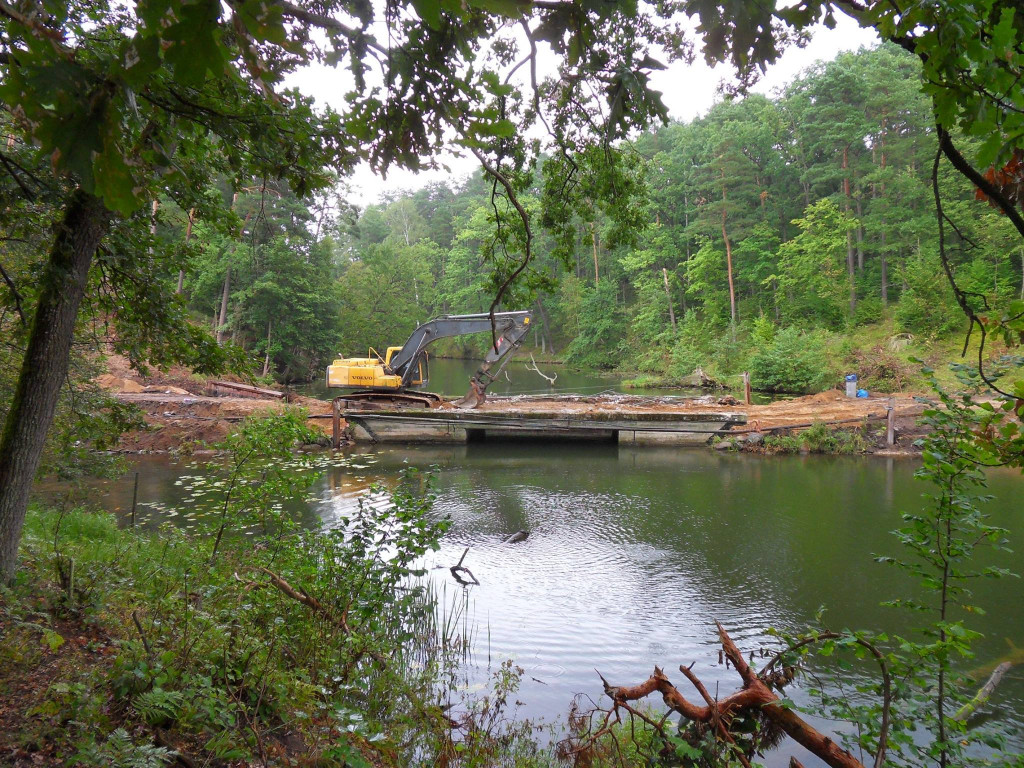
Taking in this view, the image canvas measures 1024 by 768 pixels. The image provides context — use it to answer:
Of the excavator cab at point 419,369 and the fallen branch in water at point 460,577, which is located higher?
the excavator cab at point 419,369

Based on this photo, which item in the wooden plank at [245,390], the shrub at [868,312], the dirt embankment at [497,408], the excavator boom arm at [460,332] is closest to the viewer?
the dirt embankment at [497,408]

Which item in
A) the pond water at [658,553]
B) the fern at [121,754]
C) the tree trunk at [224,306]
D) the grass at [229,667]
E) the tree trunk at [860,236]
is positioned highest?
the tree trunk at [860,236]

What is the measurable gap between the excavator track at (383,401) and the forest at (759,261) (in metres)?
6.92

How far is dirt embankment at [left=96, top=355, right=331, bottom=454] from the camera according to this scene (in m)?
15.9

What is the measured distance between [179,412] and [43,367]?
15.5 m

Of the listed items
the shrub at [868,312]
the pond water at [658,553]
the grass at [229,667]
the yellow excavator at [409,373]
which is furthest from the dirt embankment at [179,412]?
the shrub at [868,312]

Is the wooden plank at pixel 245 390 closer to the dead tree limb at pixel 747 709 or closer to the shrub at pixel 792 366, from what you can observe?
the dead tree limb at pixel 747 709

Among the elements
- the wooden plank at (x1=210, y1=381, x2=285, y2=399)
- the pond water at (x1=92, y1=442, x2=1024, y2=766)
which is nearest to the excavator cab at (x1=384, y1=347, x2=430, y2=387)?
the wooden plank at (x1=210, y1=381, x2=285, y2=399)

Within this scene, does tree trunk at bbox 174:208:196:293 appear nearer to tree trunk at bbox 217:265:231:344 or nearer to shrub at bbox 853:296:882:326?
tree trunk at bbox 217:265:231:344

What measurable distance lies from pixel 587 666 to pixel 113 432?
16.3 feet

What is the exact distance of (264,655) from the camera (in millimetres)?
3646

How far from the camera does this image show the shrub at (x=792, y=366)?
26.8 meters

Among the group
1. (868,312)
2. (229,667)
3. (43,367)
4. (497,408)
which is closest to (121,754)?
(229,667)

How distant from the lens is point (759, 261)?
37531mm
